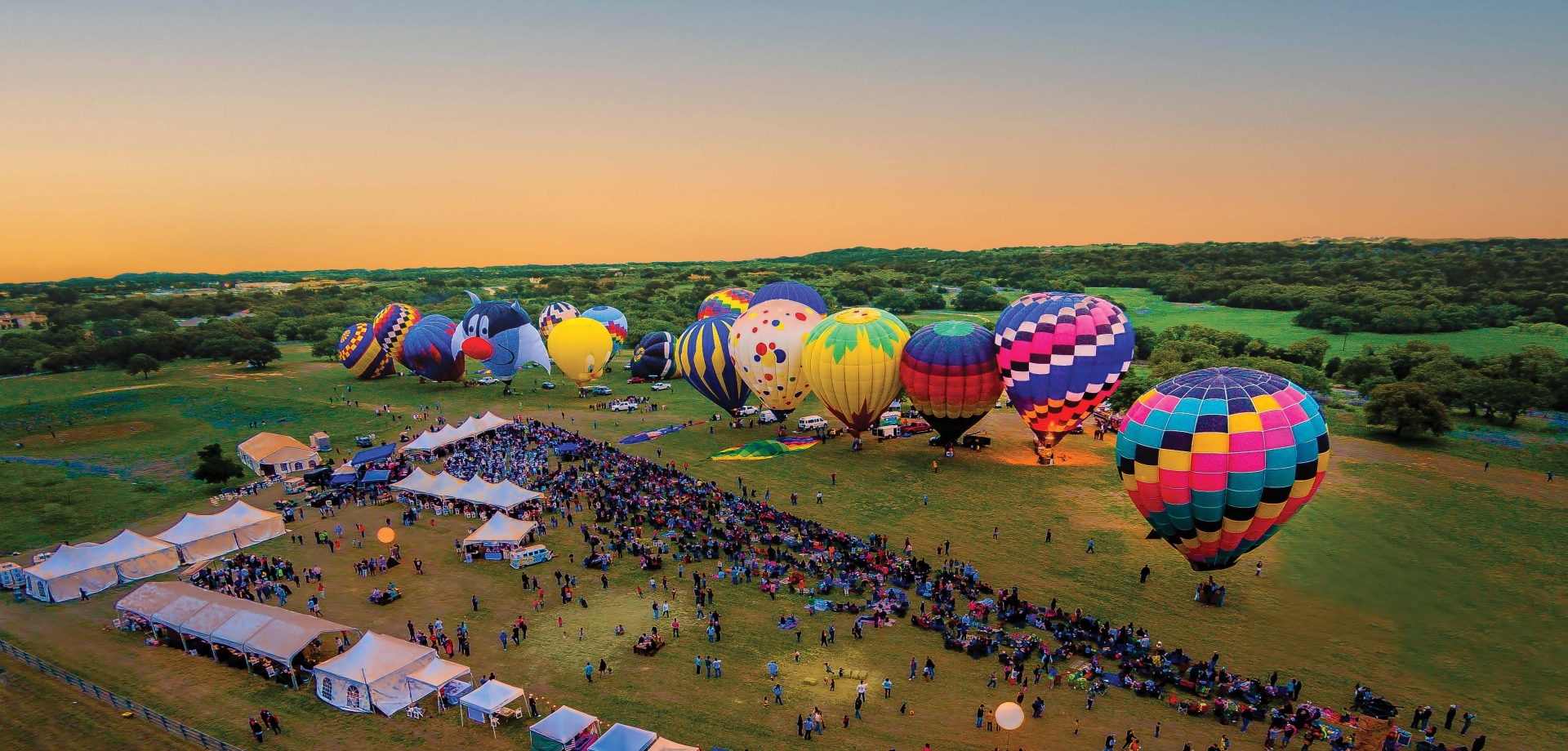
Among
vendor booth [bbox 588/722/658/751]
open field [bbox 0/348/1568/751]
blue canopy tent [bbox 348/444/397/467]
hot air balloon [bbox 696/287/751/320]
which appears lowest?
open field [bbox 0/348/1568/751]

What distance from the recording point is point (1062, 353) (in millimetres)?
32750

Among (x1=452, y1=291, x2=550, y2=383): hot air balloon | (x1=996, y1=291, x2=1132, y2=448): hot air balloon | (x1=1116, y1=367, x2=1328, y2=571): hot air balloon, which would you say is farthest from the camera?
(x1=452, y1=291, x2=550, y2=383): hot air balloon

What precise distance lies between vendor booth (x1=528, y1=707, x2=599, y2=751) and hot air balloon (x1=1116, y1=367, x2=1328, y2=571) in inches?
623

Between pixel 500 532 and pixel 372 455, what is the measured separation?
13867mm

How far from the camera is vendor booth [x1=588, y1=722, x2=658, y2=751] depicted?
15.3m

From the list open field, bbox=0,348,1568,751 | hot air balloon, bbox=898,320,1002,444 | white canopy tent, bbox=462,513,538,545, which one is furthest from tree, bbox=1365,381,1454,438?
white canopy tent, bbox=462,513,538,545

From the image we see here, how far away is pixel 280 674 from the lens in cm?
1889

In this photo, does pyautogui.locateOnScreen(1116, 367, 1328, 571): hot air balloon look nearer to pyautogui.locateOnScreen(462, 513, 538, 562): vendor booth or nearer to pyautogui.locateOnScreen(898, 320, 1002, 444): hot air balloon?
pyautogui.locateOnScreen(898, 320, 1002, 444): hot air balloon

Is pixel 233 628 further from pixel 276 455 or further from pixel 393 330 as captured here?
pixel 393 330

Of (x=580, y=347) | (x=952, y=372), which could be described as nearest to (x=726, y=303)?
(x=580, y=347)

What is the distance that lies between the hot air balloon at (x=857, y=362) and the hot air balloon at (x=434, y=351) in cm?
3047

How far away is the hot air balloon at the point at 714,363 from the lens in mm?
42000

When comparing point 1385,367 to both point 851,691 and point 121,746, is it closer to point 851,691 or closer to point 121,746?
point 851,691

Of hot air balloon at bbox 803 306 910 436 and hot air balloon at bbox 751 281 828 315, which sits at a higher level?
hot air balloon at bbox 751 281 828 315
